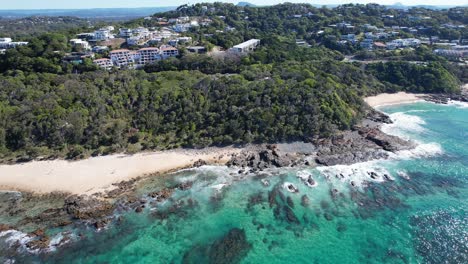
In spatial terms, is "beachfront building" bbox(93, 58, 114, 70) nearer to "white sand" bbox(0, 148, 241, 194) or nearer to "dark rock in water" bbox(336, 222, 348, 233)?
"white sand" bbox(0, 148, 241, 194)

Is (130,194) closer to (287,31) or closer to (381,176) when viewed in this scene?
(381,176)

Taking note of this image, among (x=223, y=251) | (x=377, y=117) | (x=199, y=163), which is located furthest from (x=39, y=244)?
(x=377, y=117)

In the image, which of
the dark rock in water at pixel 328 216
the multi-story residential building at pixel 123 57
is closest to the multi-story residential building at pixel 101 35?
the multi-story residential building at pixel 123 57

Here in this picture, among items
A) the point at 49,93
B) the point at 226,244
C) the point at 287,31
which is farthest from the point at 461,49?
the point at 49,93

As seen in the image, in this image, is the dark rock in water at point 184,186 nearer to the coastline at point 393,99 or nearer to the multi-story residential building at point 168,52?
the multi-story residential building at point 168,52

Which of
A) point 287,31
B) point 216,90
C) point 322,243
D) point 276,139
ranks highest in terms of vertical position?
point 287,31

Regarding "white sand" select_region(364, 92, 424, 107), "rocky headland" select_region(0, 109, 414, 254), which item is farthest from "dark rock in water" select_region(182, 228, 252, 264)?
"white sand" select_region(364, 92, 424, 107)
